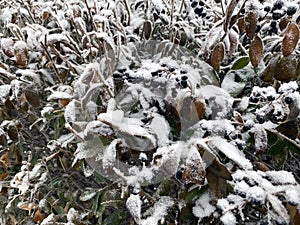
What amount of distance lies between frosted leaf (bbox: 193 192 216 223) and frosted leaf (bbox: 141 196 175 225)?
9cm

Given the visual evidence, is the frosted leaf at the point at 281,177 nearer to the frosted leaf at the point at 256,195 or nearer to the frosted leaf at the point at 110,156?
the frosted leaf at the point at 256,195

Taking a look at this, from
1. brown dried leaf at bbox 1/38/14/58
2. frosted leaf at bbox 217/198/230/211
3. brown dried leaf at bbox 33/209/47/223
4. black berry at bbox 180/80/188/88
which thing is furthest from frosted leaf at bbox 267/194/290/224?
brown dried leaf at bbox 1/38/14/58

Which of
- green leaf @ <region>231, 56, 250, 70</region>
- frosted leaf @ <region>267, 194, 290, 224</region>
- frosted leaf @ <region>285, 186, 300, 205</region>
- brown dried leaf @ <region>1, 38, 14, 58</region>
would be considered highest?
green leaf @ <region>231, 56, 250, 70</region>

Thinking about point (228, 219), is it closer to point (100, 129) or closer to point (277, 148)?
point (277, 148)

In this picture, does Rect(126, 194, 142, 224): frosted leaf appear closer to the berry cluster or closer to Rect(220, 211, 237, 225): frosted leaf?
Rect(220, 211, 237, 225): frosted leaf

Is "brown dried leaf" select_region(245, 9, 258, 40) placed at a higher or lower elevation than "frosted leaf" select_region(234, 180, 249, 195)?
higher

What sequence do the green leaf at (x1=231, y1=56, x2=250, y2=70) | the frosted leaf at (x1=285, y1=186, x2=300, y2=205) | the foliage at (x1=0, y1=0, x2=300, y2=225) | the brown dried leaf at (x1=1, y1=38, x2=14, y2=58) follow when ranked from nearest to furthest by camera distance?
the frosted leaf at (x1=285, y1=186, x2=300, y2=205) < the foliage at (x1=0, y1=0, x2=300, y2=225) < the green leaf at (x1=231, y1=56, x2=250, y2=70) < the brown dried leaf at (x1=1, y1=38, x2=14, y2=58)

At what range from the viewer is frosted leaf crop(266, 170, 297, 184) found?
112cm

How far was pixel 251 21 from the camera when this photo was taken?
1.32 meters

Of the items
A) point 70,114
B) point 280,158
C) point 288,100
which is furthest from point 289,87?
point 70,114

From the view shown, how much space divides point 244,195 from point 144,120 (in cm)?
48

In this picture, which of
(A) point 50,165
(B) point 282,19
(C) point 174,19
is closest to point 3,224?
(A) point 50,165

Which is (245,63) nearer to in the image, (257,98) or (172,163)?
(257,98)

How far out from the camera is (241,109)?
1375 millimetres
